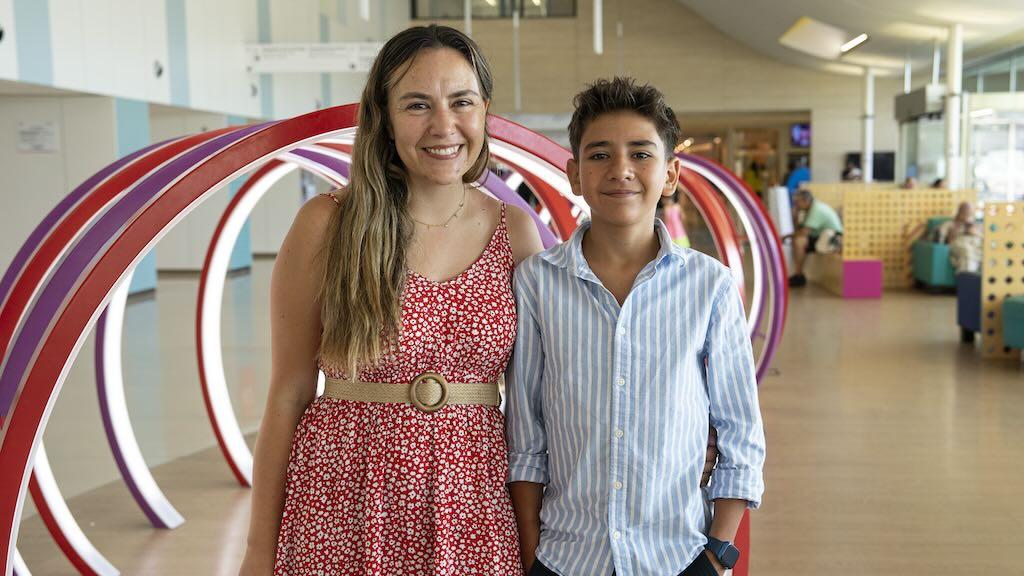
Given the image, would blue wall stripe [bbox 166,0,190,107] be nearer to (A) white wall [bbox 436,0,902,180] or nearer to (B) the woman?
(A) white wall [bbox 436,0,902,180]

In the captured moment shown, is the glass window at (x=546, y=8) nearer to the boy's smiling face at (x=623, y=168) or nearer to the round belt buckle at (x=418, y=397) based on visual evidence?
the boy's smiling face at (x=623, y=168)

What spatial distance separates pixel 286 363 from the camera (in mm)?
1804

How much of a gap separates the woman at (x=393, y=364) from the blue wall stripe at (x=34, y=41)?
9.29m

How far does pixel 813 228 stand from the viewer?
1446cm

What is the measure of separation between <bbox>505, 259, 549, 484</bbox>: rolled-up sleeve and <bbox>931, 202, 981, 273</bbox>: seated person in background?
1028cm

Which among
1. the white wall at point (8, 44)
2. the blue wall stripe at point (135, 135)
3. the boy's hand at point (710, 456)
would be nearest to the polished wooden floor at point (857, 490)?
the boy's hand at point (710, 456)

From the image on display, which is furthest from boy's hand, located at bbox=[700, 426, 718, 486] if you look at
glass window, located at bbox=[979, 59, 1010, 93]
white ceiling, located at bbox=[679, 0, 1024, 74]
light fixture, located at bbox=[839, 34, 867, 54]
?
light fixture, located at bbox=[839, 34, 867, 54]

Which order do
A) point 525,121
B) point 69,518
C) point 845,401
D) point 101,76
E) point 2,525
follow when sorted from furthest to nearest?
point 525,121, point 101,76, point 845,401, point 69,518, point 2,525

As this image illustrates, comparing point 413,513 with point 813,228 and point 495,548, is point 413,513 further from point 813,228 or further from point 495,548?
point 813,228

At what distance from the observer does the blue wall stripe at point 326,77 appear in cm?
2012

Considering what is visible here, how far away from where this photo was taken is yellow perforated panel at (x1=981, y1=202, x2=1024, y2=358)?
787cm

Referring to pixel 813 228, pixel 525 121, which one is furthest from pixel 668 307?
pixel 525 121

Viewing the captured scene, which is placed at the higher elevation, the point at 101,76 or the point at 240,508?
the point at 101,76

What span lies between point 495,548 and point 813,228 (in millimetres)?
13535
